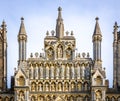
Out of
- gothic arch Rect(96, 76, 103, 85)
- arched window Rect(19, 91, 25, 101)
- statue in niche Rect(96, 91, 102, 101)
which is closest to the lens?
arched window Rect(19, 91, 25, 101)

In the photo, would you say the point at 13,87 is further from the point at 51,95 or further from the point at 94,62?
the point at 94,62

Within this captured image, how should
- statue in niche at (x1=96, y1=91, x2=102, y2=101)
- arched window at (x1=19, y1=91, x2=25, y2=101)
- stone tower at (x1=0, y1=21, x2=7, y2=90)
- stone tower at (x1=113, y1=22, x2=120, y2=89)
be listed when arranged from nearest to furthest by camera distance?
arched window at (x1=19, y1=91, x2=25, y2=101)
statue in niche at (x1=96, y1=91, x2=102, y2=101)
stone tower at (x1=0, y1=21, x2=7, y2=90)
stone tower at (x1=113, y1=22, x2=120, y2=89)

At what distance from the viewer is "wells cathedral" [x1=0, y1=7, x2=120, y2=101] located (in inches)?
1448

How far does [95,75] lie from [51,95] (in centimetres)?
252

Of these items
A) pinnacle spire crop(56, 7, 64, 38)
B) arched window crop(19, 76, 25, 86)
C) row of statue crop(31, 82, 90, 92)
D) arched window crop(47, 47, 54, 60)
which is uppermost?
pinnacle spire crop(56, 7, 64, 38)

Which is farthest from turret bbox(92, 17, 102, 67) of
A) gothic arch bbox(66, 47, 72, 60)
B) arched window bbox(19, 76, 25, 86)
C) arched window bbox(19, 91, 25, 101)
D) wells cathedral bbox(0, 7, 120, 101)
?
arched window bbox(19, 91, 25, 101)

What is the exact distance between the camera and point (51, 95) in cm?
3697

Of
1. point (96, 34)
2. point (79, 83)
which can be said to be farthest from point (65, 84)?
point (96, 34)

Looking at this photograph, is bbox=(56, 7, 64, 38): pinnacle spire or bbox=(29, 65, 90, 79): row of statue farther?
bbox=(56, 7, 64, 38): pinnacle spire

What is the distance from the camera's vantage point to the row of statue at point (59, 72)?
37219 mm

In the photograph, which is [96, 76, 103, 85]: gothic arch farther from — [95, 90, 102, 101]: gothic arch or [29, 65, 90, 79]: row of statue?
[29, 65, 90, 79]: row of statue

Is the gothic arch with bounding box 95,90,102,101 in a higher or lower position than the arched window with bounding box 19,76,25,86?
lower

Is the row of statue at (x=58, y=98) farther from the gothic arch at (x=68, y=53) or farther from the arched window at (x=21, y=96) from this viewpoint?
the gothic arch at (x=68, y=53)

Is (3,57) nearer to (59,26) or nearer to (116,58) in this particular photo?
(59,26)
